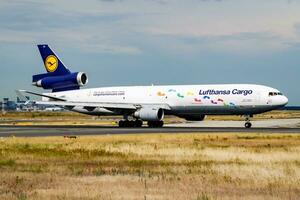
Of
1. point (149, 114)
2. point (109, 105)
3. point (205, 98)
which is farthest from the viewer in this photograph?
point (109, 105)

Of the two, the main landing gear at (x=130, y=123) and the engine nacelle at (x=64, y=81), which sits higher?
the engine nacelle at (x=64, y=81)

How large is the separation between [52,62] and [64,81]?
9.71ft

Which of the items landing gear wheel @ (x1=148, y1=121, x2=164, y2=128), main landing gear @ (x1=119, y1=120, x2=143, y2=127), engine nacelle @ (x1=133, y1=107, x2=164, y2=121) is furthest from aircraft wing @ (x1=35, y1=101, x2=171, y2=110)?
landing gear wheel @ (x1=148, y1=121, x2=164, y2=128)

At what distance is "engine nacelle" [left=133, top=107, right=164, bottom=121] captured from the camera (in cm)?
6009

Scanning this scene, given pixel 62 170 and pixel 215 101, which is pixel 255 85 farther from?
pixel 62 170

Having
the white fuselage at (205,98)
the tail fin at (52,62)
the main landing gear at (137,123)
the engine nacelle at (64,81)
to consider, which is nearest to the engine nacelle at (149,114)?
the main landing gear at (137,123)

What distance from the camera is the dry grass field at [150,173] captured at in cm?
1506

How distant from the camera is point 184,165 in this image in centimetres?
2214

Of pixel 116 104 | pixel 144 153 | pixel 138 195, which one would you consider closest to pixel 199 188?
pixel 138 195

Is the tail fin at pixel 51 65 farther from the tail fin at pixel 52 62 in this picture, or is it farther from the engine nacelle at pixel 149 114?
the engine nacelle at pixel 149 114

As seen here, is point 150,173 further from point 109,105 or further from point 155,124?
point 109,105

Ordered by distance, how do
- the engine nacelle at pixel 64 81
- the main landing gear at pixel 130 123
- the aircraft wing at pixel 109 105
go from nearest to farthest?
the aircraft wing at pixel 109 105 → the main landing gear at pixel 130 123 → the engine nacelle at pixel 64 81

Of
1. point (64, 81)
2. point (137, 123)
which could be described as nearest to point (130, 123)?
point (137, 123)

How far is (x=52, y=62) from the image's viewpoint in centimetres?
7138
